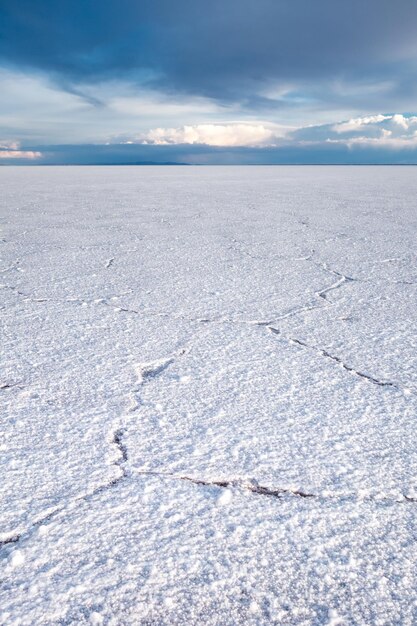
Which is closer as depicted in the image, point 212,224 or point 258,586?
point 258,586

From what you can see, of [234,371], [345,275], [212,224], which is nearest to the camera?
[234,371]

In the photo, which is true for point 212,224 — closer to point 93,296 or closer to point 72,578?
point 93,296

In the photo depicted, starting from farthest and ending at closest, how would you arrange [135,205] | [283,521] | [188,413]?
[135,205] < [188,413] < [283,521]

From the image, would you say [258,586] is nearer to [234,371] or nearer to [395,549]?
[395,549]

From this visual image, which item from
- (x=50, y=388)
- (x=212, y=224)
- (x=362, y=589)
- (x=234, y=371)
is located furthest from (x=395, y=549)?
(x=212, y=224)

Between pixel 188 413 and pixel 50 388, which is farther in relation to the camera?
pixel 50 388

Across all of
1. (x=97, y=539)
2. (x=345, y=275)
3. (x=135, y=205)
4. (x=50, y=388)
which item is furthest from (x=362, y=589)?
(x=135, y=205)
